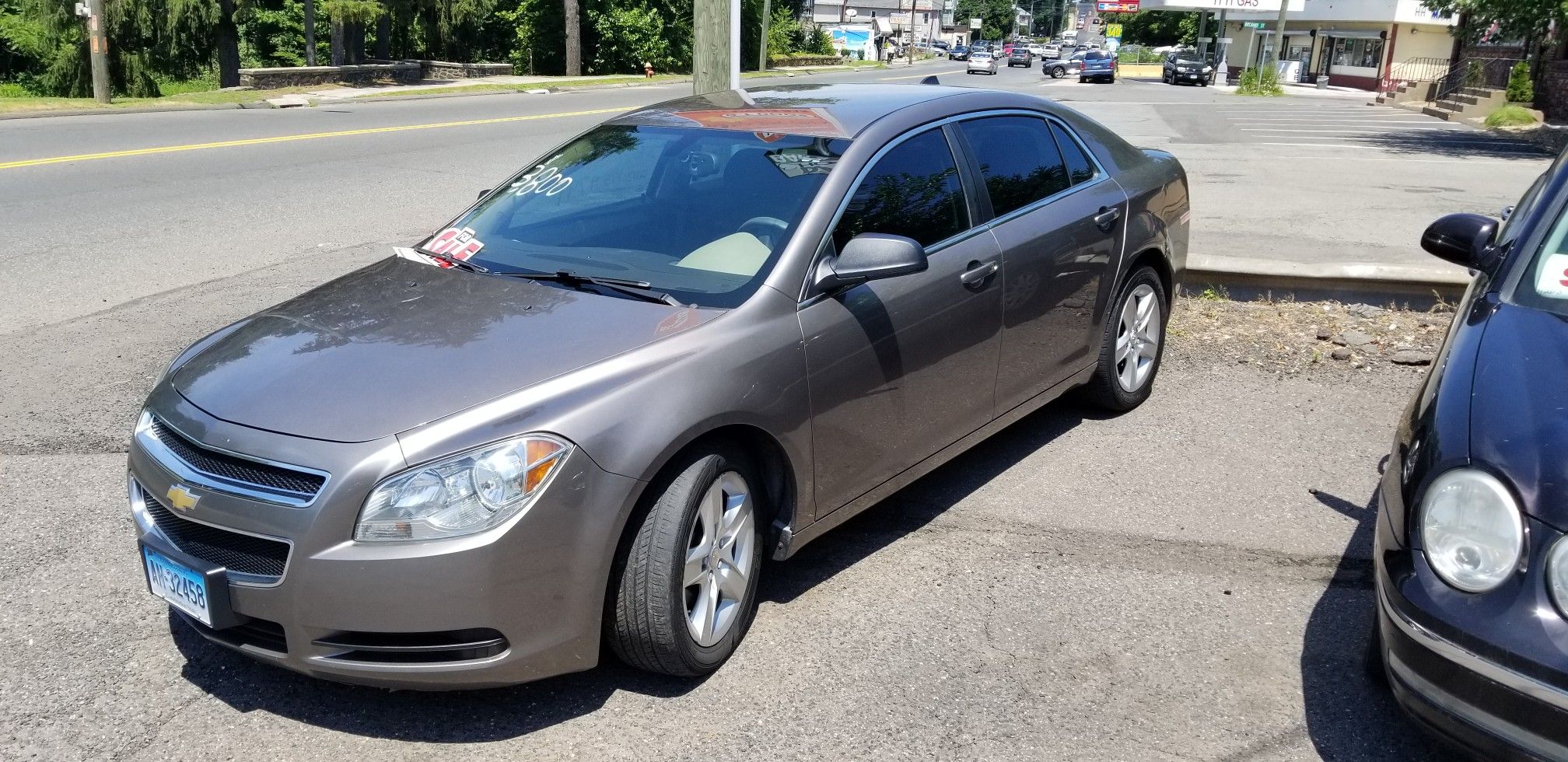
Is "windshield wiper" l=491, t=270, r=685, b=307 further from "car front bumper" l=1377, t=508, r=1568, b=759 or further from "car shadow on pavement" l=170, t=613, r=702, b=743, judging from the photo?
"car front bumper" l=1377, t=508, r=1568, b=759

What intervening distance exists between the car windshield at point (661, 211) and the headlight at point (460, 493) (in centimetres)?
87

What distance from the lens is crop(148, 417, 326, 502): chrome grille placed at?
296cm

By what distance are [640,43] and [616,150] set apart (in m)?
46.1

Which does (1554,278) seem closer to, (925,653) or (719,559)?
(925,653)

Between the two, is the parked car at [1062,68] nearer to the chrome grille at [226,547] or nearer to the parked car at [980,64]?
the parked car at [980,64]

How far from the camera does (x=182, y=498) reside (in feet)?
10.3

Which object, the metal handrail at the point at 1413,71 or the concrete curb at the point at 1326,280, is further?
the metal handrail at the point at 1413,71

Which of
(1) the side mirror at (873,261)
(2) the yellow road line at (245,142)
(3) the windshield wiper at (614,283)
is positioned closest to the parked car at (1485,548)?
(1) the side mirror at (873,261)

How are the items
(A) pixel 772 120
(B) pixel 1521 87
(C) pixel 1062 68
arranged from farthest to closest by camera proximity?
(C) pixel 1062 68 < (B) pixel 1521 87 < (A) pixel 772 120

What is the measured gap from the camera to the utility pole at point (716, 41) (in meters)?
8.26

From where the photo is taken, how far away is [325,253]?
9227 millimetres

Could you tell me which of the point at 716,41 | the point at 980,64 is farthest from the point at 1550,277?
the point at 980,64

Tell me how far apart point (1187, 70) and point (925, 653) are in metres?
55.3

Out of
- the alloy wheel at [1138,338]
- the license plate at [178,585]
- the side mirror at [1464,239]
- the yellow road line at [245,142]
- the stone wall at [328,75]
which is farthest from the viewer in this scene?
the stone wall at [328,75]
